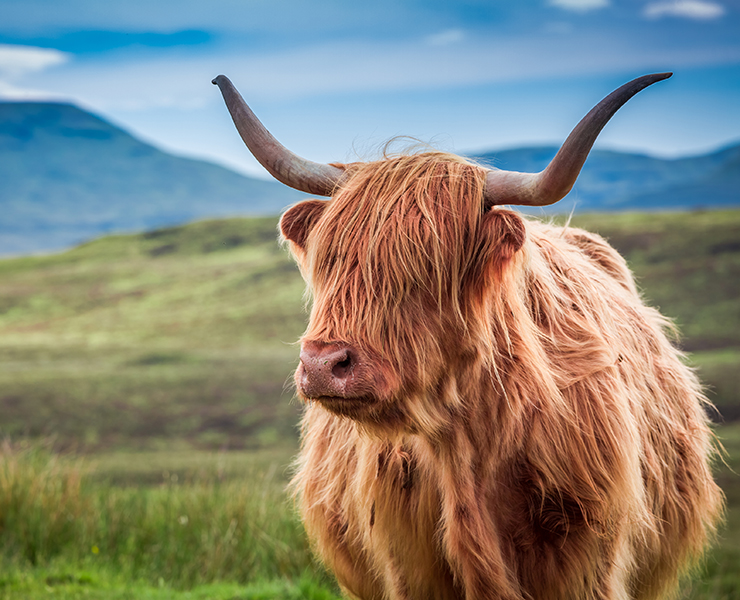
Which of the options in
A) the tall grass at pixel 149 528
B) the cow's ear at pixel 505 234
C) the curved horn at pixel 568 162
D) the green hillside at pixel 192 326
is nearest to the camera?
the curved horn at pixel 568 162

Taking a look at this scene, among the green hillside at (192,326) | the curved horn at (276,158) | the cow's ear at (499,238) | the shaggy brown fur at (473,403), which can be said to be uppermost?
the curved horn at (276,158)

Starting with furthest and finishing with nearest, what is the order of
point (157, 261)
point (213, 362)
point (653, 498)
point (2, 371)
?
point (157, 261) < point (213, 362) < point (2, 371) < point (653, 498)

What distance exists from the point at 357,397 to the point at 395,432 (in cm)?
31

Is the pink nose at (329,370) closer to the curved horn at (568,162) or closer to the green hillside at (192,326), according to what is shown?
the curved horn at (568,162)

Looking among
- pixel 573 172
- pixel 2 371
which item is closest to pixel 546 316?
pixel 573 172

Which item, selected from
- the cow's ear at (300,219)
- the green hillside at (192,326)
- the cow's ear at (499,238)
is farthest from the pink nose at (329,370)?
the green hillside at (192,326)

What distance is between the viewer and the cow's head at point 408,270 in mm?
2021

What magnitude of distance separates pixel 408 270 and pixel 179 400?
33.3ft

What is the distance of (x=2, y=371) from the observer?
40.5 feet

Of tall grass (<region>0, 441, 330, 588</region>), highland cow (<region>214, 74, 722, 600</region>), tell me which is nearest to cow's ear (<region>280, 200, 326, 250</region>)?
highland cow (<region>214, 74, 722, 600</region>)

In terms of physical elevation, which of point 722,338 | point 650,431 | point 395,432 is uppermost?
point 395,432

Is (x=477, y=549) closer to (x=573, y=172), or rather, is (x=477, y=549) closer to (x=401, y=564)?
(x=401, y=564)

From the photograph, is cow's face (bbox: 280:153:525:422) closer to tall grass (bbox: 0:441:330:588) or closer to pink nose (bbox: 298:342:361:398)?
pink nose (bbox: 298:342:361:398)

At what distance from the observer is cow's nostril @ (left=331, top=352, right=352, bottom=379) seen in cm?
199
